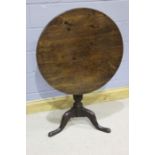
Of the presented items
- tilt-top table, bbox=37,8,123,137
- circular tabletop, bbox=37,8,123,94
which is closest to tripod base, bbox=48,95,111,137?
tilt-top table, bbox=37,8,123,137

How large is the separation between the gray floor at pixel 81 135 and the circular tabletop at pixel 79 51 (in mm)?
326

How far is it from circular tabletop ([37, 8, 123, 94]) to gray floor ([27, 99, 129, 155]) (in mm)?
326

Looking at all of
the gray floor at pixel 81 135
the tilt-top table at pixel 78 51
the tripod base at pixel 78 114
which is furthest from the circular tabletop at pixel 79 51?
the gray floor at pixel 81 135

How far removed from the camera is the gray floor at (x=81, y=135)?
196 centimetres

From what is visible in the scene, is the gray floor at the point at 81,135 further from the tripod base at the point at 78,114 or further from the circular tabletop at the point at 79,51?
the circular tabletop at the point at 79,51

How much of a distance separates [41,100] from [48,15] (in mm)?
689

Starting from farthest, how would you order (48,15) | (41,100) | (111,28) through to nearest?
(41,100) < (48,15) < (111,28)

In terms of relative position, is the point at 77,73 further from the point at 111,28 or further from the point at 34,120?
the point at 34,120
